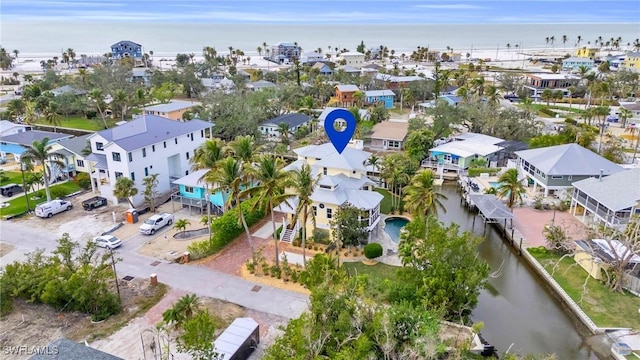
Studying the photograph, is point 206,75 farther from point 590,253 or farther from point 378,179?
point 590,253

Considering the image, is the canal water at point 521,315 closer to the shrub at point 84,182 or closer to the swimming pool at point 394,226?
the swimming pool at point 394,226

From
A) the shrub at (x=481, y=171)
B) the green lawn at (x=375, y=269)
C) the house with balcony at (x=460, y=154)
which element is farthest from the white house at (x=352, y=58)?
the green lawn at (x=375, y=269)

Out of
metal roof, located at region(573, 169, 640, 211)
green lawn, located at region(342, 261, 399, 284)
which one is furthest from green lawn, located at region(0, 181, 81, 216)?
metal roof, located at region(573, 169, 640, 211)

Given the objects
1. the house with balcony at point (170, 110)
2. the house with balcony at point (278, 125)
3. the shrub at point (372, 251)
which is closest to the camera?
the shrub at point (372, 251)

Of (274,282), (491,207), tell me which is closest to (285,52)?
(491,207)

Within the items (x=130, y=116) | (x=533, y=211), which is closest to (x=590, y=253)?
(x=533, y=211)

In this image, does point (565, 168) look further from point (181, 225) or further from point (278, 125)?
point (278, 125)
